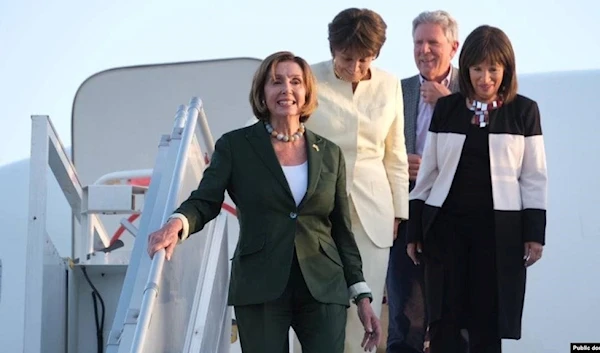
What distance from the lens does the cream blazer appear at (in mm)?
5570

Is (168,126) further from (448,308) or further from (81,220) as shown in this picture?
(448,308)

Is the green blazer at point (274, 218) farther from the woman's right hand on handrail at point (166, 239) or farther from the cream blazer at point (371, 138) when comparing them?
the cream blazer at point (371, 138)

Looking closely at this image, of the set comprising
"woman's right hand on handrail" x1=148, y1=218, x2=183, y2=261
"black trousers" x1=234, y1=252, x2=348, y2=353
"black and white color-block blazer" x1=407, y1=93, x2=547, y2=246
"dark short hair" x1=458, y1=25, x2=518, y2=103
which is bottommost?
"black trousers" x1=234, y1=252, x2=348, y2=353

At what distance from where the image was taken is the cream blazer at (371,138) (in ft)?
18.3

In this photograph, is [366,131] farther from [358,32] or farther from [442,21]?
[442,21]

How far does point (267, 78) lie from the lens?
463cm

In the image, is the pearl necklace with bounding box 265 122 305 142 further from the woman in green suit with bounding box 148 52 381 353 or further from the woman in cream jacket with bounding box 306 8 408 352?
the woman in cream jacket with bounding box 306 8 408 352

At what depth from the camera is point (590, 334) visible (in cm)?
880

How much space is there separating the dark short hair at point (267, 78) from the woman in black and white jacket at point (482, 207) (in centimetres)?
105

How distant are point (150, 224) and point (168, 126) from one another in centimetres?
570

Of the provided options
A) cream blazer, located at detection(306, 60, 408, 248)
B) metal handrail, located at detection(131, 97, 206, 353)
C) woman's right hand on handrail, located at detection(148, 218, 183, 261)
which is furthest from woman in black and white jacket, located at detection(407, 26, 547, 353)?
woman's right hand on handrail, located at detection(148, 218, 183, 261)

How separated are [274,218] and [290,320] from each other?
0.37m

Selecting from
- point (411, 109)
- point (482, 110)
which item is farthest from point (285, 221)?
point (411, 109)

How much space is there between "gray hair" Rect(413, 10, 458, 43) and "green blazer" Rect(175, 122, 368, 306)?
2102mm
